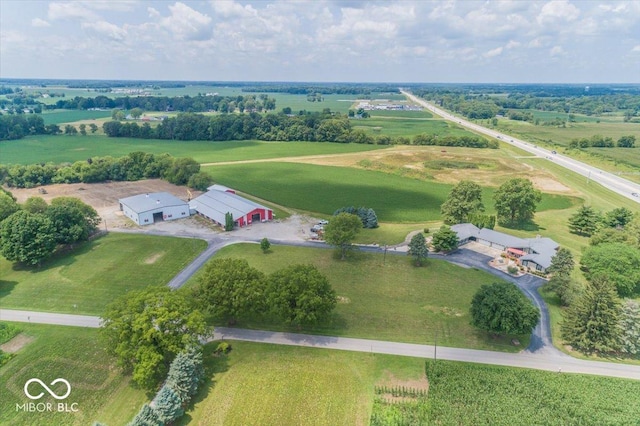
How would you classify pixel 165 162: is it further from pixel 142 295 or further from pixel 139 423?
pixel 139 423

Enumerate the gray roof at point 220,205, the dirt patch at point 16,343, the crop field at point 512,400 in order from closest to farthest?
the crop field at point 512,400 < the dirt patch at point 16,343 < the gray roof at point 220,205

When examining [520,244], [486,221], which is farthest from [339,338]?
[486,221]

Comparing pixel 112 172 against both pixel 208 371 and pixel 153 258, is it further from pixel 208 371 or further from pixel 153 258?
pixel 208 371

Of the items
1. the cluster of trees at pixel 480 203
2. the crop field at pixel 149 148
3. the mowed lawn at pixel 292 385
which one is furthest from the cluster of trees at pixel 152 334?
the crop field at pixel 149 148

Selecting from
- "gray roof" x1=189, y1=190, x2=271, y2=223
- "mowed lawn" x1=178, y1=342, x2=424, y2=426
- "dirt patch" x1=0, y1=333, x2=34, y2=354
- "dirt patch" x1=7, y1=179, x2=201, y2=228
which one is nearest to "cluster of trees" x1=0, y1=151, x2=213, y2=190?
"dirt patch" x1=7, y1=179, x2=201, y2=228

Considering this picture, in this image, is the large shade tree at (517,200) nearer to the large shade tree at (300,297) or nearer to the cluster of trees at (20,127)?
the large shade tree at (300,297)

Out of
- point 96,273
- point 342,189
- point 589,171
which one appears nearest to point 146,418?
point 96,273
